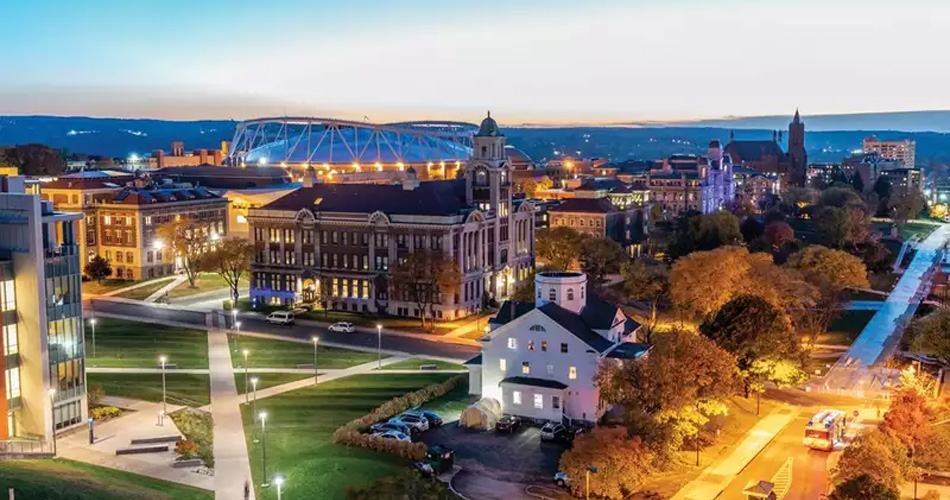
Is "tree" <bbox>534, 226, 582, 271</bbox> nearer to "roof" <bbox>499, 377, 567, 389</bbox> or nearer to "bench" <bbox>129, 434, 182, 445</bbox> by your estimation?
"roof" <bbox>499, 377, 567, 389</bbox>

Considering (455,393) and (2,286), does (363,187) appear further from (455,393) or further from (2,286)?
(2,286)

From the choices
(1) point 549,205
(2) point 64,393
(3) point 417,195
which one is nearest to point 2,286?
(2) point 64,393

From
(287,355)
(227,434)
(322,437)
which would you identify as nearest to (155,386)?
(287,355)

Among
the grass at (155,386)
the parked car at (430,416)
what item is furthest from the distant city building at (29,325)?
the parked car at (430,416)

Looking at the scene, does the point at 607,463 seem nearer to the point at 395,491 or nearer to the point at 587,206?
the point at 395,491

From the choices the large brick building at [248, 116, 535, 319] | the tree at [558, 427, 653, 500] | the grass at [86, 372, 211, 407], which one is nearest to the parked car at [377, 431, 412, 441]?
the tree at [558, 427, 653, 500]

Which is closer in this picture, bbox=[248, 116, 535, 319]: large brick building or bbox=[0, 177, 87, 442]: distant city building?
bbox=[0, 177, 87, 442]: distant city building

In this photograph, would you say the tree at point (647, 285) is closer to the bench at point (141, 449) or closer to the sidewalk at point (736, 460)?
the sidewalk at point (736, 460)
